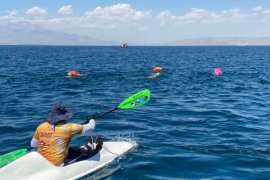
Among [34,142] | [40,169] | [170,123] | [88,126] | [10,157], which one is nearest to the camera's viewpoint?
[40,169]

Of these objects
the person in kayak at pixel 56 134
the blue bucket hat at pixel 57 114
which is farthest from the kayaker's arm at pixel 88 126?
the blue bucket hat at pixel 57 114

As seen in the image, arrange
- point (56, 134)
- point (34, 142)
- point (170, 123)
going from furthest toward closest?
point (170, 123), point (34, 142), point (56, 134)

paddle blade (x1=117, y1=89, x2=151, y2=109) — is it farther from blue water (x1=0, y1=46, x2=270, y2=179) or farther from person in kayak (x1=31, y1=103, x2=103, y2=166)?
person in kayak (x1=31, y1=103, x2=103, y2=166)

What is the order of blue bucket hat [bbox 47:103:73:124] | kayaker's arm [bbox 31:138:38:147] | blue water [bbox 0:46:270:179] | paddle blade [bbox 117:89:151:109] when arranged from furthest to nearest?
paddle blade [bbox 117:89:151:109] < blue water [bbox 0:46:270:179] < kayaker's arm [bbox 31:138:38:147] < blue bucket hat [bbox 47:103:73:124]

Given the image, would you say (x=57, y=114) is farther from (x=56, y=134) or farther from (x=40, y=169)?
(x=40, y=169)

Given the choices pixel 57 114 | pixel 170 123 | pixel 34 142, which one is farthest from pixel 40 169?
pixel 170 123

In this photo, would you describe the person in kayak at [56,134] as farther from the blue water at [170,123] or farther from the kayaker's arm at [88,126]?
the blue water at [170,123]

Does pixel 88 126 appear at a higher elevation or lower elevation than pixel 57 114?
lower

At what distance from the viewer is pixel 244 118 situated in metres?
19.1

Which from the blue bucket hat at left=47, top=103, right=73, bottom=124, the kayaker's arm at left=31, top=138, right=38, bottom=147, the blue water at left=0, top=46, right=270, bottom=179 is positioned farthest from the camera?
the blue water at left=0, top=46, right=270, bottom=179

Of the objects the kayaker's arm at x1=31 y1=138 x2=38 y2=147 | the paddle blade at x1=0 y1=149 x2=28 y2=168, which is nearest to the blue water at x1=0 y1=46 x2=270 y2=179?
the kayaker's arm at x1=31 y1=138 x2=38 y2=147

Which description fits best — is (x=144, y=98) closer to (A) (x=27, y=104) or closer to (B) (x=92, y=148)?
(B) (x=92, y=148)

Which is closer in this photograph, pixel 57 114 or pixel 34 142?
pixel 57 114

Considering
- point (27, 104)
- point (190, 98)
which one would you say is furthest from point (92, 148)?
point (190, 98)
